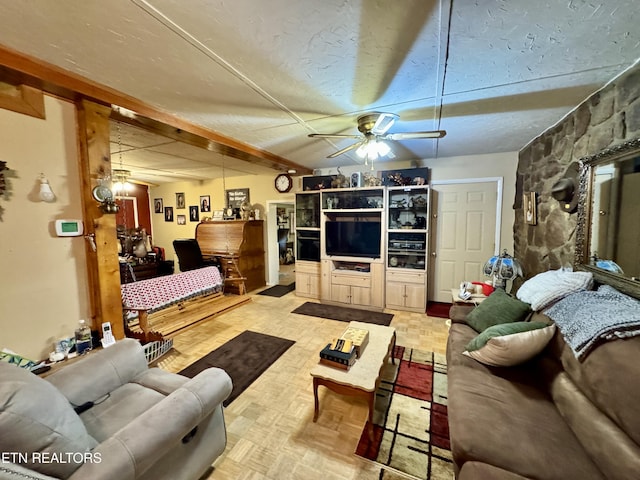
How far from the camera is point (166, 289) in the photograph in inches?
111

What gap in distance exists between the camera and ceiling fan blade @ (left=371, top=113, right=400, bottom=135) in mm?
2008

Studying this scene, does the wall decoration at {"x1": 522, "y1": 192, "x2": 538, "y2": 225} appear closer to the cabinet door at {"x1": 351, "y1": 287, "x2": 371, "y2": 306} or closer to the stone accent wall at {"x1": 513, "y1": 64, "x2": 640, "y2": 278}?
the stone accent wall at {"x1": 513, "y1": 64, "x2": 640, "y2": 278}

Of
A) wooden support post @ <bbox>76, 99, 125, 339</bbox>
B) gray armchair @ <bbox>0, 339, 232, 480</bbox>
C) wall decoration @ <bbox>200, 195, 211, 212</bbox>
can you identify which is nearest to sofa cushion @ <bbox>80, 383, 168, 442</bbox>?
gray armchair @ <bbox>0, 339, 232, 480</bbox>

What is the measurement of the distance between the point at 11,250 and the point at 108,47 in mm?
1468

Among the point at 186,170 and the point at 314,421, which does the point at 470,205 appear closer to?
the point at 314,421

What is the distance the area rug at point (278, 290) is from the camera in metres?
4.90

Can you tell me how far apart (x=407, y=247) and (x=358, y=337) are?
7.42 feet

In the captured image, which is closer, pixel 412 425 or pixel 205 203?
pixel 412 425

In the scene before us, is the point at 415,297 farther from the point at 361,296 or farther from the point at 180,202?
the point at 180,202

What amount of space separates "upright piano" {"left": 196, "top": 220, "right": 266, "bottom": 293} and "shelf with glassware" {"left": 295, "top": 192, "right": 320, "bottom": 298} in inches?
39.3

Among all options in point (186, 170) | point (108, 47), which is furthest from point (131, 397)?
point (186, 170)

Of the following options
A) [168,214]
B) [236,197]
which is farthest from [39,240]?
[168,214]

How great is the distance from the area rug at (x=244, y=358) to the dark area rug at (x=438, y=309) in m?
2.19

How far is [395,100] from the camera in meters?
2.01
